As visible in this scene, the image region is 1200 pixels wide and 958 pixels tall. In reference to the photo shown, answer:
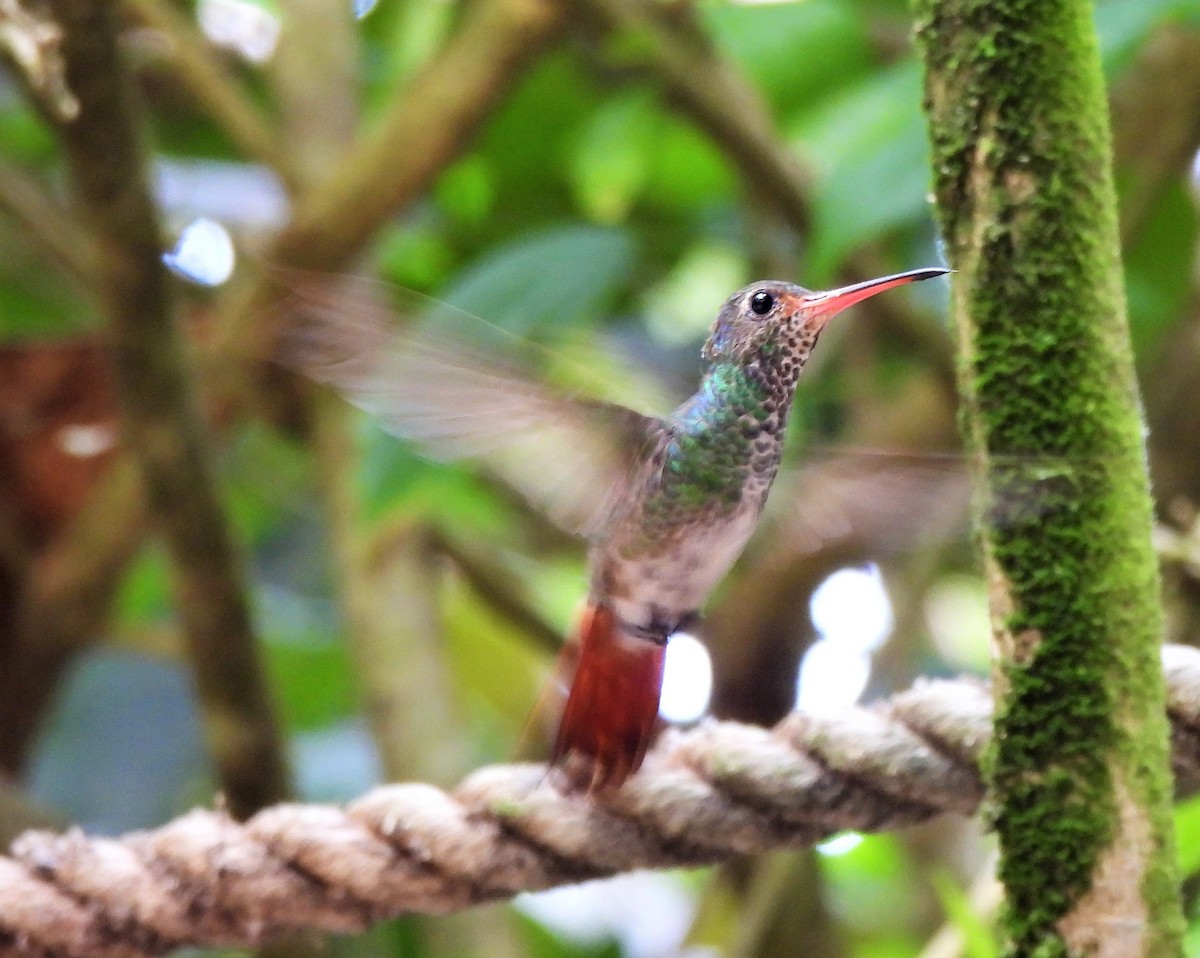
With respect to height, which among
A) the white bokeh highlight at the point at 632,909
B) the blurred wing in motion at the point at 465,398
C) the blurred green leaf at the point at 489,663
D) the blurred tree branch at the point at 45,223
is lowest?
the white bokeh highlight at the point at 632,909

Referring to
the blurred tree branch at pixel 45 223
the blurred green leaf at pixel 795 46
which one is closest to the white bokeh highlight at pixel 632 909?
the blurred tree branch at pixel 45 223

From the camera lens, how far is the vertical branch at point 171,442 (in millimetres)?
1403

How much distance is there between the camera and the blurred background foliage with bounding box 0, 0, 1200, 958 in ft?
6.16

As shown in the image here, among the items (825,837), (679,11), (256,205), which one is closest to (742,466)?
(825,837)

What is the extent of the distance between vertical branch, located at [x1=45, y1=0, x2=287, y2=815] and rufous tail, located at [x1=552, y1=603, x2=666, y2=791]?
587 mm

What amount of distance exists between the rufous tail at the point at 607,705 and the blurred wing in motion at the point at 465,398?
0.27ft

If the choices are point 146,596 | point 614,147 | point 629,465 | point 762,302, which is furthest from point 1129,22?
point 146,596

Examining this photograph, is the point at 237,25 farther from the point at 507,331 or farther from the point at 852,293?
the point at 852,293

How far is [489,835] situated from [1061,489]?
1.42ft

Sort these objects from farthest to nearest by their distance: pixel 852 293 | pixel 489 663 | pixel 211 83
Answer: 1. pixel 489 663
2. pixel 211 83
3. pixel 852 293

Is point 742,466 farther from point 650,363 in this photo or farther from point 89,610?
point 89,610

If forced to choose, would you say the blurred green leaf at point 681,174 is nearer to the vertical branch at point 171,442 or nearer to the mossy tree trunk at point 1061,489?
the vertical branch at point 171,442

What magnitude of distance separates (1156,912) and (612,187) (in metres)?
1.56

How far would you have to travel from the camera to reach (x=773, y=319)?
3.54 ft
